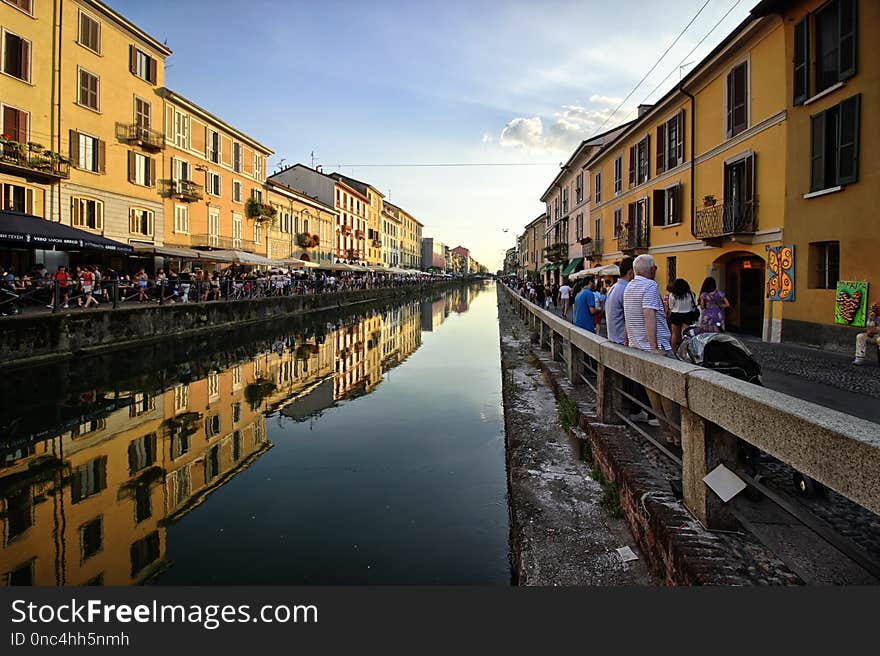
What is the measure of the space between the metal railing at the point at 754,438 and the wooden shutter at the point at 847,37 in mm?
11357

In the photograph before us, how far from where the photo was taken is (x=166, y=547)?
4.18m

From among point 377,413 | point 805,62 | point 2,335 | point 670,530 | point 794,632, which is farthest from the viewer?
point 805,62

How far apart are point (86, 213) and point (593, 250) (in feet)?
85.4

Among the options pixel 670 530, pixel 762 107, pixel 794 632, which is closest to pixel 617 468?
pixel 670 530

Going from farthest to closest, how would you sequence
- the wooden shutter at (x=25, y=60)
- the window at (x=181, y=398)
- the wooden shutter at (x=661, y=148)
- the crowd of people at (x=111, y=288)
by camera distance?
the wooden shutter at (x=661, y=148) → the wooden shutter at (x=25, y=60) → the crowd of people at (x=111, y=288) → the window at (x=181, y=398)

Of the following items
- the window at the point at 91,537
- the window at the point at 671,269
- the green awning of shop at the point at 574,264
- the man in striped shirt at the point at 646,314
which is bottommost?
the window at the point at 91,537

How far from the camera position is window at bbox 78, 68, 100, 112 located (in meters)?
22.9

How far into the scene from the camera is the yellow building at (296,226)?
42500mm

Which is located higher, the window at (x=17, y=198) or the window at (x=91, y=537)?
the window at (x=17, y=198)

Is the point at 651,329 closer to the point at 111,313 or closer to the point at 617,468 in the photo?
the point at 617,468

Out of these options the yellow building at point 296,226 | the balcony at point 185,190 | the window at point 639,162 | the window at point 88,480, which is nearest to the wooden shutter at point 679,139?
the window at point 639,162

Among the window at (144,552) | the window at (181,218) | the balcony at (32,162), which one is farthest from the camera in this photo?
the window at (181,218)

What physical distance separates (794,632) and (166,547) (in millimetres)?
4136

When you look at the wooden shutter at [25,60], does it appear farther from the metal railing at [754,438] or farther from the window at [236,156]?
the metal railing at [754,438]
